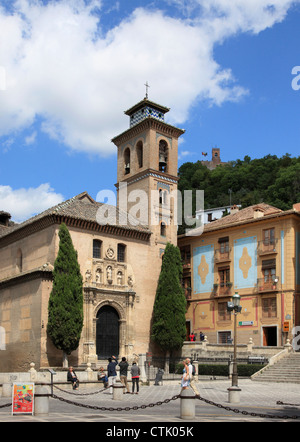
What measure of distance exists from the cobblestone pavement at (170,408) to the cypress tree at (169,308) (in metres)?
11.3

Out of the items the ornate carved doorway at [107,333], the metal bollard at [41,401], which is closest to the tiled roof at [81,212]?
the ornate carved doorway at [107,333]

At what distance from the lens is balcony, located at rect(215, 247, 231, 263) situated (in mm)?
43312

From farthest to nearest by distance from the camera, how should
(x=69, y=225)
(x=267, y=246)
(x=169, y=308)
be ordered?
(x=267, y=246) → (x=169, y=308) → (x=69, y=225)

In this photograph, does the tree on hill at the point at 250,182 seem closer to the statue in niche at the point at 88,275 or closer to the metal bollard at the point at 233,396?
the statue in niche at the point at 88,275

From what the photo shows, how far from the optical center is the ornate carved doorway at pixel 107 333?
3625cm

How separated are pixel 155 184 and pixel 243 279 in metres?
10.2

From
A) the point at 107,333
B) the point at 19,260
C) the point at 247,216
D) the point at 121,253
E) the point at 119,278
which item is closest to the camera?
the point at 107,333

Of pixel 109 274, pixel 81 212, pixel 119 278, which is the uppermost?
pixel 81 212

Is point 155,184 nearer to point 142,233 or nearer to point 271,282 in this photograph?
point 142,233

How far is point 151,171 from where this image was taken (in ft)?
139

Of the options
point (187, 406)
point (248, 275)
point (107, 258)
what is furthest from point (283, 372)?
point (187, 406)

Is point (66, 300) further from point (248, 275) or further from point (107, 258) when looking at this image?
point (248, 275)

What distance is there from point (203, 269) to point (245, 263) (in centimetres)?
453
